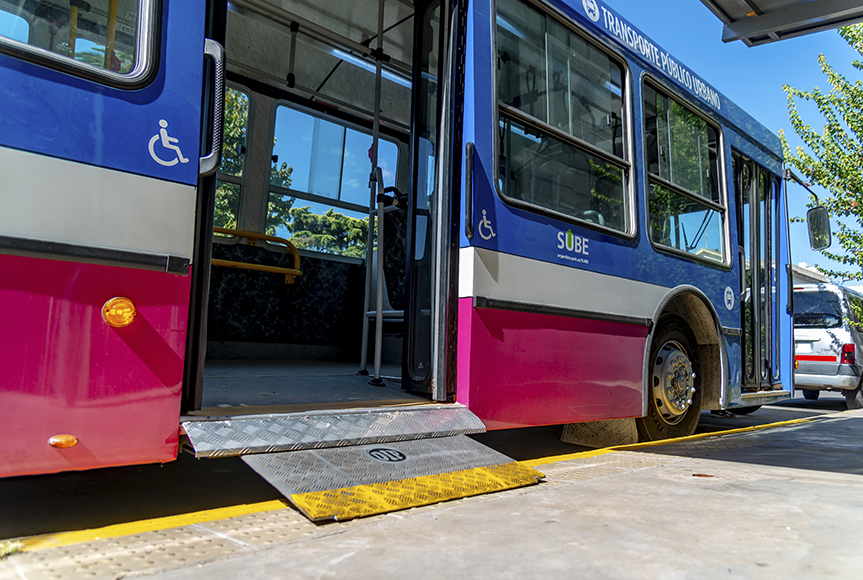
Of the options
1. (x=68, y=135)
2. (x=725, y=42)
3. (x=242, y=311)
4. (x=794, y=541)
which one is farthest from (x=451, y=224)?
(x=725, y=42)

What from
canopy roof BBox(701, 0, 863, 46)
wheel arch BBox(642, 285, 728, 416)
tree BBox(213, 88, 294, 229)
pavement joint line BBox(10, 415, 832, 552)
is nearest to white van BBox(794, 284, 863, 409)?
wheel arch BBox(642, 285, 728, 416)

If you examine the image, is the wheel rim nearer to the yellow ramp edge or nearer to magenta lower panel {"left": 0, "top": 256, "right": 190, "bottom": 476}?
the yellow ramp edge

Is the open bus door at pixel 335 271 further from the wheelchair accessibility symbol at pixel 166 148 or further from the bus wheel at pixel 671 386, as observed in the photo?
the bus wheel at pixel 671 386

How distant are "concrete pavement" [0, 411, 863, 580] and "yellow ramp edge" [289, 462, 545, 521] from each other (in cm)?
4

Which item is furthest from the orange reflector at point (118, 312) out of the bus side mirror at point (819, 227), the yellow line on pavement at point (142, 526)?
the bus side mirror at point (819, 227)

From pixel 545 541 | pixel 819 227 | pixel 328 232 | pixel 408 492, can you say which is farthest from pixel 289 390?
pixel 819 227

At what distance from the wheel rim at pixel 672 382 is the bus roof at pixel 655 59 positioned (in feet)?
6.34

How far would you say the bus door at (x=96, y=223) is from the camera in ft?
5.30

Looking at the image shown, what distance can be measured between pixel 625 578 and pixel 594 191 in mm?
2424

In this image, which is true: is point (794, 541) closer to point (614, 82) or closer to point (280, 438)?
point (280, 438)

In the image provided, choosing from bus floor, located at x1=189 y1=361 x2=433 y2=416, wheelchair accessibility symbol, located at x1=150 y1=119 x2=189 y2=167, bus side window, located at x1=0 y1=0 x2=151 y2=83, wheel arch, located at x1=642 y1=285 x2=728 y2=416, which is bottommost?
bus floor, located at x1=189 y1=361 x2=433 y2=416

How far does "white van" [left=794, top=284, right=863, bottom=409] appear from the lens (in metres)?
8.41

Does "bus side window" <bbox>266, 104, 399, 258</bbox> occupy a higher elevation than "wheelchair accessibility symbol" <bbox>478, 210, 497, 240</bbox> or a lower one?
higher

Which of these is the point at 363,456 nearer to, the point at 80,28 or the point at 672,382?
the point at 80,28
